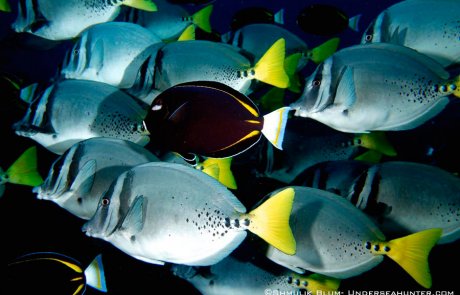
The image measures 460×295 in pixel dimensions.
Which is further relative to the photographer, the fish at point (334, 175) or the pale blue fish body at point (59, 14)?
the pale blue fish body at point (59, 14)

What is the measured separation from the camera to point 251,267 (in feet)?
8.38

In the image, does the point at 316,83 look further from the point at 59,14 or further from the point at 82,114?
the point at 59,14

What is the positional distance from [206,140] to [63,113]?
150 centimetres

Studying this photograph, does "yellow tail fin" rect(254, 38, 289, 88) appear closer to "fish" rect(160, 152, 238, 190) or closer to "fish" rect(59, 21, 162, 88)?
"fish" rect(160, 152, 238, 190)

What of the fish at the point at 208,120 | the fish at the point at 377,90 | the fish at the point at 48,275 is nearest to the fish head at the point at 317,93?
the fish at the point at 377,90

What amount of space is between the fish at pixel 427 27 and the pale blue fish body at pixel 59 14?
2.27 meters

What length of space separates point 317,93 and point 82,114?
1754 mm

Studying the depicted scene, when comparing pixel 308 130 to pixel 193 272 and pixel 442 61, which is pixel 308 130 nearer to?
pixel 442 61

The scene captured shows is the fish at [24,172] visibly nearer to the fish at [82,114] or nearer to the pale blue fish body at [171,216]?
the fish at [82,114]

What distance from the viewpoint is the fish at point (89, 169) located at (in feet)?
7.33

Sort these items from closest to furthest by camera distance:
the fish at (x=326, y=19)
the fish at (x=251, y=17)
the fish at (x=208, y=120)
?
1. the fish at (x=208, y=120)
2. the fish at (x=326, y=19)
3. the fish at (x=251, y=17)

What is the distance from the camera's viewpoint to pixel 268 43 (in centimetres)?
334

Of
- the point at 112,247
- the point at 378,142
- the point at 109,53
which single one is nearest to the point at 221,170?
the point at 109,53

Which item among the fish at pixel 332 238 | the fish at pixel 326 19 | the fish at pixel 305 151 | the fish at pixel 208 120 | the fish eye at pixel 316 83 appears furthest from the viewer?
the fish at pixel 326 19
